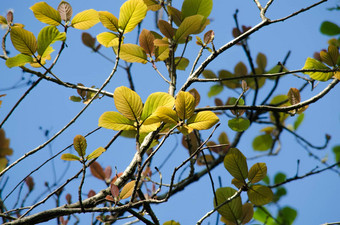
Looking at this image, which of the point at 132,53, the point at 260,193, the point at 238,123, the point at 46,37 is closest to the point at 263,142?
the point at 238,123

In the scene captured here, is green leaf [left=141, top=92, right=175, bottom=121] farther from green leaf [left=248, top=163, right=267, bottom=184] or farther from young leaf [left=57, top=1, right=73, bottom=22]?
young leaf [left=57, top=1, right=73, bottom=22]

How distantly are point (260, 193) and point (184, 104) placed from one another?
373 millimetres

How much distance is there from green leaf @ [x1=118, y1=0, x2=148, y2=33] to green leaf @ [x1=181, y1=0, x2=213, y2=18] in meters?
0.18

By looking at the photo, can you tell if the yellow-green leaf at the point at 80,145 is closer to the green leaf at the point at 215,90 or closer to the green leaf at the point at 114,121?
the green leaf at the point at 114,121

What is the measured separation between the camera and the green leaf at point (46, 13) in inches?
32.8

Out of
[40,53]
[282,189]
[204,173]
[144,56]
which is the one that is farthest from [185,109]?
[282,189]

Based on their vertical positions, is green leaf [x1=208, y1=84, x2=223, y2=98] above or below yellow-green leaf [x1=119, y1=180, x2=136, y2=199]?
above

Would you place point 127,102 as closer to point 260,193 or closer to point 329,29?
point 260,193

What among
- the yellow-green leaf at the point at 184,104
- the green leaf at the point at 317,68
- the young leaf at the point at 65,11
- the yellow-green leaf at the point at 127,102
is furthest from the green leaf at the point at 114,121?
the green leaf at the point at 317,68

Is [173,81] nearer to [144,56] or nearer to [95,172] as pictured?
[144,56]

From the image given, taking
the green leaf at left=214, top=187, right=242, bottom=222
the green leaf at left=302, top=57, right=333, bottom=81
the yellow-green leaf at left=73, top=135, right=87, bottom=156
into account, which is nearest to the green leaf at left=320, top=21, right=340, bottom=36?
the green leaf at left=302, top=57, right=333, bottom=81

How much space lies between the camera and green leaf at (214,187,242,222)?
0.88 metres

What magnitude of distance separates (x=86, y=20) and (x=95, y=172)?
774mm

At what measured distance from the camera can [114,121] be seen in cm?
73
